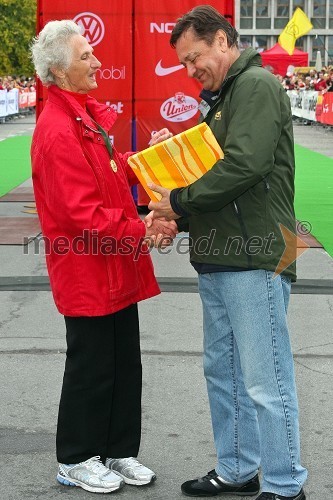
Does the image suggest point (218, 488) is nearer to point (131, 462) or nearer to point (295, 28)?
point (131, 462)

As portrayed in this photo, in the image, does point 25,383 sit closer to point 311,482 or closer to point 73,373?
point 73,373

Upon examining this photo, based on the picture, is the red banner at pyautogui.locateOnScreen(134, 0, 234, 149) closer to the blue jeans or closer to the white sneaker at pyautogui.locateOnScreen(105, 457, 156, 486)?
the white sneaker at pyautogui.locateOnScreen(105, 457, 156, 486)

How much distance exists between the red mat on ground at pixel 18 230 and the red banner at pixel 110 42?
143cm

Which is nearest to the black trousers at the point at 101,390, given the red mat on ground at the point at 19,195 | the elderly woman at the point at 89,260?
the elderly woman at the point at 89,260

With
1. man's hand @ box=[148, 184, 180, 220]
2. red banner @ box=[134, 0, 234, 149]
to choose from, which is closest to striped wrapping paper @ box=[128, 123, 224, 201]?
man's hand @ box=[148, 184, 180, 220]

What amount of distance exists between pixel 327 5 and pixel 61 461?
125m

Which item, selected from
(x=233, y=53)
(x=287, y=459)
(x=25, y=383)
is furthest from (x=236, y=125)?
(x=25, y=383)

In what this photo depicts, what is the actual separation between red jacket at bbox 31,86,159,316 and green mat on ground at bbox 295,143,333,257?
668 cm

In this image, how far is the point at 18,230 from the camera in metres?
12.3

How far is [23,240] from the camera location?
11477mm

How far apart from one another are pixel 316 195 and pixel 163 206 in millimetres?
12360

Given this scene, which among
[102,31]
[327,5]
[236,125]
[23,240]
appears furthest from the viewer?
[327,5]

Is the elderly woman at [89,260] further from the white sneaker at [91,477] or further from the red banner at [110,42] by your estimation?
the red banner at [110,42]

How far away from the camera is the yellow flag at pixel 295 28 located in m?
55.4
